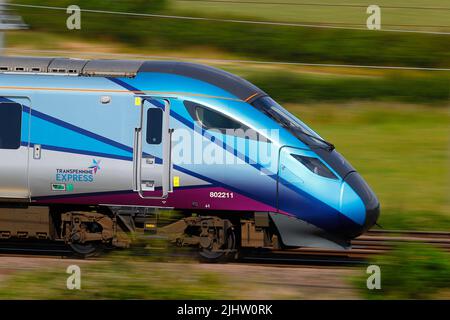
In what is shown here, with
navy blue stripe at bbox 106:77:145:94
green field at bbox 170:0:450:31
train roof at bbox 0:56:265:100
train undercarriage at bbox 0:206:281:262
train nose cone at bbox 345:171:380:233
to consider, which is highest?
green field at bbox 170:0:450:31

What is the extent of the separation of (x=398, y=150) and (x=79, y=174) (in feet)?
37.7

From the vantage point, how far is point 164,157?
13391 mm

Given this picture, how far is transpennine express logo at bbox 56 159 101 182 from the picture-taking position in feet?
44.2

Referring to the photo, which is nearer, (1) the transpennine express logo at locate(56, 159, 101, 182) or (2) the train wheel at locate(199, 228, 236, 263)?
(1) the transpennine express logo at locate(56, 159, 101, 182)

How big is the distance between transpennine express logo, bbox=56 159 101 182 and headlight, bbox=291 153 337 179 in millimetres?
2766

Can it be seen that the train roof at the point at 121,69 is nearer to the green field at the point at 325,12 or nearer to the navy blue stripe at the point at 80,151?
the navy blue stripe at the point at 80,151

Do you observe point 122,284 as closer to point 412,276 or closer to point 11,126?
point 412,276

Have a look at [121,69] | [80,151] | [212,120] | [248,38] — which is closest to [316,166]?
[212,120]

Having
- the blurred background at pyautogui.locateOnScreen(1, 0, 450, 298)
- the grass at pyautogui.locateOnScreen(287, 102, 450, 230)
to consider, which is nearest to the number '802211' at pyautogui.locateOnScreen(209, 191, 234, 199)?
the grass at pyautogui.locateOnScreen(287, 102, 450, 230)

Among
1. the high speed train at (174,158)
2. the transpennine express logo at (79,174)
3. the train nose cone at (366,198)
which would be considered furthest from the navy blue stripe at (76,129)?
the train nose cone at (366,198)

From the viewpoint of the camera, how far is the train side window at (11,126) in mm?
13617

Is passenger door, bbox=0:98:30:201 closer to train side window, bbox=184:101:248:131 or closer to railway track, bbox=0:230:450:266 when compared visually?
railway track, bbox=0:230:450:266

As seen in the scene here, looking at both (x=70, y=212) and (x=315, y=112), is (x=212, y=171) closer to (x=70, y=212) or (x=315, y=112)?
(x=70, y=212)
